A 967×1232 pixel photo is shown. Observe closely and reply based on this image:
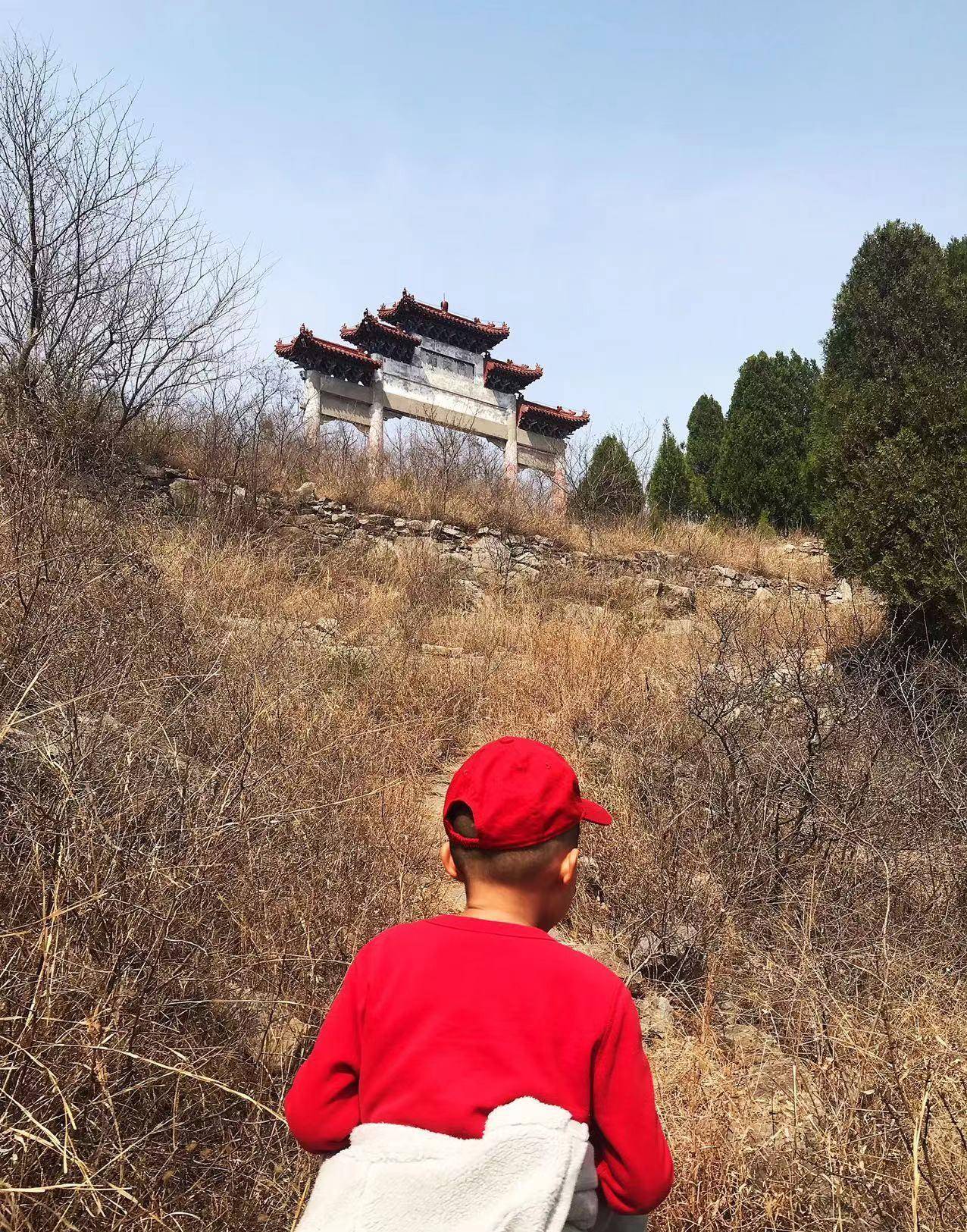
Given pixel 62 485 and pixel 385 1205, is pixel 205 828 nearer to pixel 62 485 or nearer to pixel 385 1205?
pixel 385 1205

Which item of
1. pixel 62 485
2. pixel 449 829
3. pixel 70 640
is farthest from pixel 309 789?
pixel 62 485

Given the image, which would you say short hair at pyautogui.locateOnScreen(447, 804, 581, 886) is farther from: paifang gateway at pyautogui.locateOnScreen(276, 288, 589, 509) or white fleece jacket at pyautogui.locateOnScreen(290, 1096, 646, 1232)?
paifang gateway at pyautogui.locateOnScreen(276, 288, 589, 509)

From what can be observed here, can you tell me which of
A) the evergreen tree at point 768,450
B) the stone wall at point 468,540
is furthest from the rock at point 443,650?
the evergreen tree at point 768,450

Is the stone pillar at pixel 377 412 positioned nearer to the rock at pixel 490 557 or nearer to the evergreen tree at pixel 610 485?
the evergreen tree at pixel 610 485

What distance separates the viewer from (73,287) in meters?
8.33

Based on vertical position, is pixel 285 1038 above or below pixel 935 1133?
below

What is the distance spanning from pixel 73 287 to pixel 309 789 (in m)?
7.26

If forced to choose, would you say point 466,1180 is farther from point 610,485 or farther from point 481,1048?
point 610,485

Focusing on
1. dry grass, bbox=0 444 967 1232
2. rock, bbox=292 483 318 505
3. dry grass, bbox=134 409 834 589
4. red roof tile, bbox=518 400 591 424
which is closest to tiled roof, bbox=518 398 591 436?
red roof tile, bbox=518 400 591 424

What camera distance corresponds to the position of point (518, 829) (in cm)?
123

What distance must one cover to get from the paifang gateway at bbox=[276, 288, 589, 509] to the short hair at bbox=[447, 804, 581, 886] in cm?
1754

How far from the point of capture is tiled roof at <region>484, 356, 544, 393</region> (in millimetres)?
21062

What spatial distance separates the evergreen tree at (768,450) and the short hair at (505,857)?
46.7 ft

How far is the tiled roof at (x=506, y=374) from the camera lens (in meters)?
21.1
